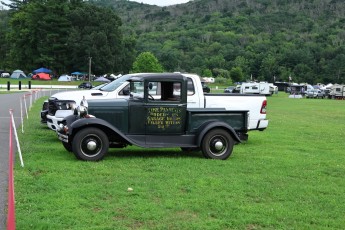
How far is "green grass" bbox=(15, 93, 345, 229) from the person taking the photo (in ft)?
20.0

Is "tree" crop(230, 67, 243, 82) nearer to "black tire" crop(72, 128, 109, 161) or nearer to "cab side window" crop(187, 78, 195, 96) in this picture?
"cab side window" crop(187, 78, 195, 96)

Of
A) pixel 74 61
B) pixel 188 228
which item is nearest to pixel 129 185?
pixel 188 228

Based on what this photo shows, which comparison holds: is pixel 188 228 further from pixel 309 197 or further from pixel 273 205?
pixel 309 197

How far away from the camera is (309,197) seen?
7438 millimetres

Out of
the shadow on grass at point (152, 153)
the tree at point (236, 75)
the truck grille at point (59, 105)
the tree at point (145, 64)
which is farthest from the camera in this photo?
the tree at point (236, 75)

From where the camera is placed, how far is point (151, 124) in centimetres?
1038

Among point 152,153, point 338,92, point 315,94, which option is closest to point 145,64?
point 315,94

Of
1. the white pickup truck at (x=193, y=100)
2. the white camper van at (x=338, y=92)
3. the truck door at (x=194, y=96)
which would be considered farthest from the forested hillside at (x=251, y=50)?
the truck door at (x=194, y=96)

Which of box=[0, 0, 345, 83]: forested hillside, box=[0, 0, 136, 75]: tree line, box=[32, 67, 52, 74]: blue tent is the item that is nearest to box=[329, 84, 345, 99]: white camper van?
box=[0, 0, 136, 75]: tree line

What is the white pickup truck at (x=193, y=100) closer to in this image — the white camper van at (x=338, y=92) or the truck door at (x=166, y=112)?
the truck door at (x=166, y=112)

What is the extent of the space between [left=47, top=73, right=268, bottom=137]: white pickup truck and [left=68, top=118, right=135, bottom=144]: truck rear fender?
2.81 m

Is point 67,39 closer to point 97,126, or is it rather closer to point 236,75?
point 236,75

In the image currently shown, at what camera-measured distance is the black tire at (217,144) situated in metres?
10.6

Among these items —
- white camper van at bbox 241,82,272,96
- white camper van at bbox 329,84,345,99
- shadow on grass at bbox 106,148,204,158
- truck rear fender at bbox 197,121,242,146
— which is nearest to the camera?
truck rear fender at bbox 197,121,242,146
